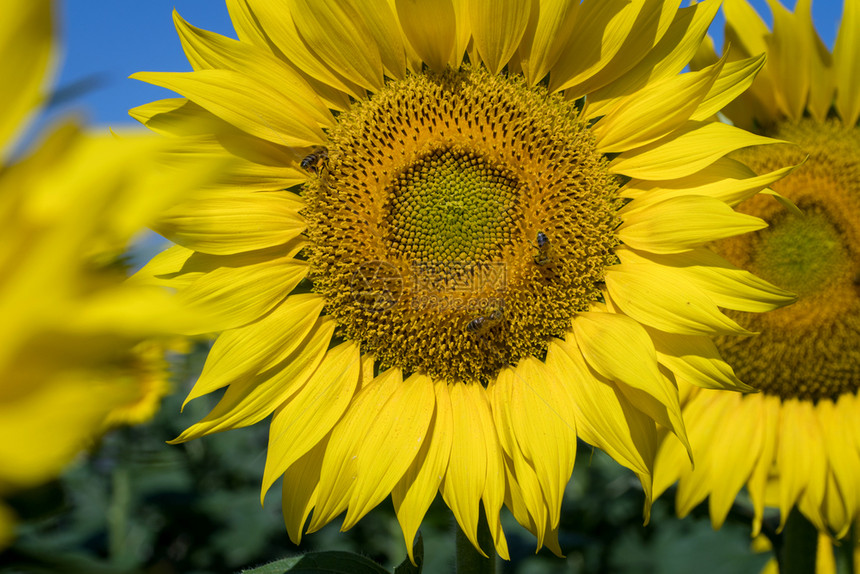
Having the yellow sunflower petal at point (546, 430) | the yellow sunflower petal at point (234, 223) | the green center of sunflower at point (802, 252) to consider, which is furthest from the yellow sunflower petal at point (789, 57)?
the yellow sunflower petal at point (234, 223)

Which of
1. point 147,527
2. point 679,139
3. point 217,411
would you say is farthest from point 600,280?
point 147,527

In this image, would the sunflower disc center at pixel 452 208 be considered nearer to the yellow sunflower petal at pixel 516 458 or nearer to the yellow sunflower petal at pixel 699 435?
the yellow sunflower petal at pixel 516 458

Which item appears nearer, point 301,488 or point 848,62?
point 301,488

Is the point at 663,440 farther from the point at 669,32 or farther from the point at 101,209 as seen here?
the point at 101,209

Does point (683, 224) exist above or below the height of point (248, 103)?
below

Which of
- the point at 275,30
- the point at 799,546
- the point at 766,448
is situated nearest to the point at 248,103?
the point at 275,30

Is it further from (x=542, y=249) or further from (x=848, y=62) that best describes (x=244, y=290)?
(x=848, y=62)

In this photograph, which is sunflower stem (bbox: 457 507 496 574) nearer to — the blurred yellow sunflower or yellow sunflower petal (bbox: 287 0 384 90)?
yellow sunflower petal (bbox: 287 0 384 90)
